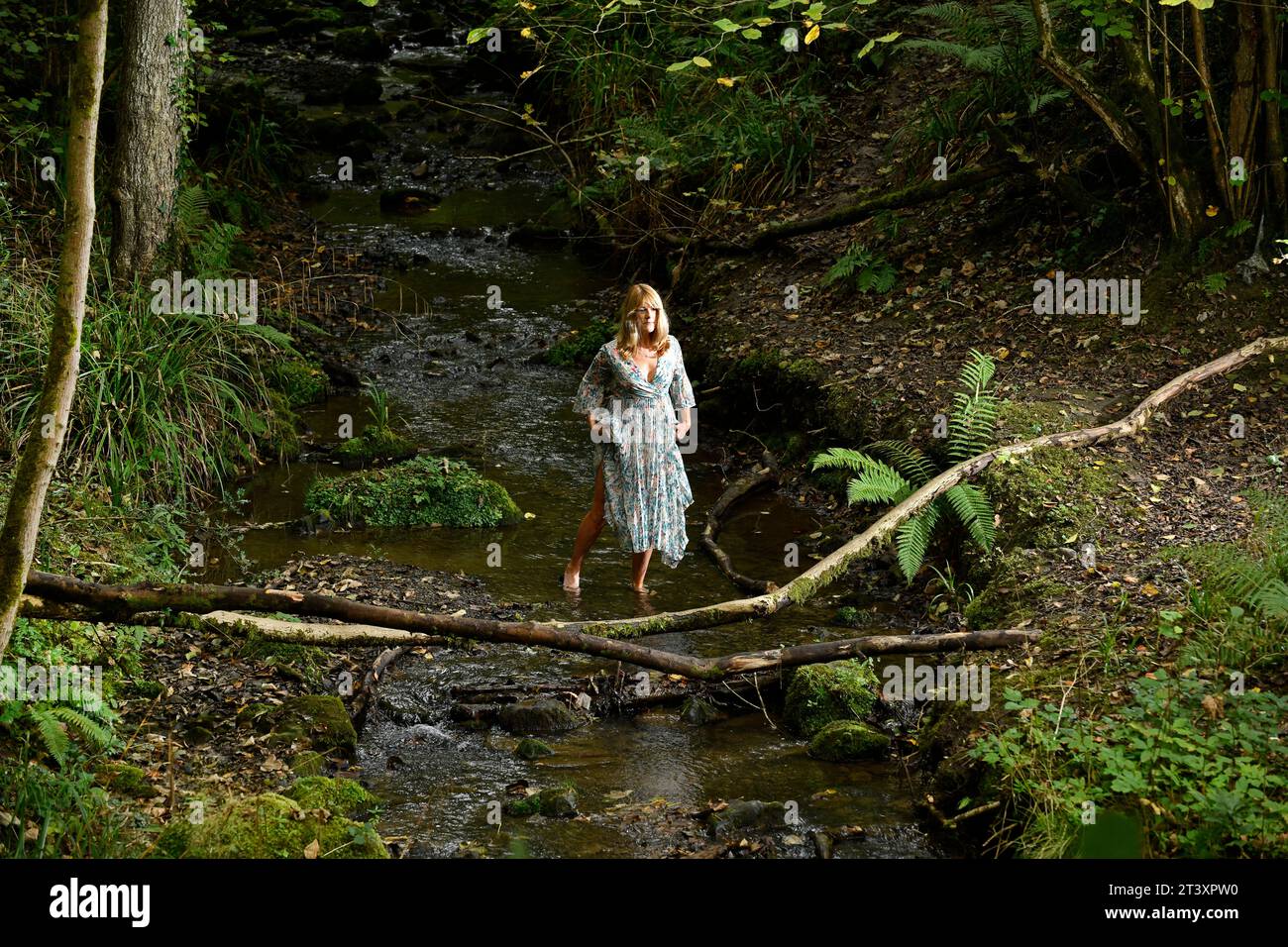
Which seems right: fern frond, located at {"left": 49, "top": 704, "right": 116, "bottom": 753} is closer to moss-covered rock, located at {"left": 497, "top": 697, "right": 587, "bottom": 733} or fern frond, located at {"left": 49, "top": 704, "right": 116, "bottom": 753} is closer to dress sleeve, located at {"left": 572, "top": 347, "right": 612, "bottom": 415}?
moss-covered rock, located at {"left": 497, "top": 697, "right": 587, "bottom": 733}

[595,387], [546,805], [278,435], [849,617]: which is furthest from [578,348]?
[546,805]

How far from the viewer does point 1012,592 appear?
22.3 feet

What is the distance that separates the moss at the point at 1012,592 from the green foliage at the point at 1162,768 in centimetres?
121

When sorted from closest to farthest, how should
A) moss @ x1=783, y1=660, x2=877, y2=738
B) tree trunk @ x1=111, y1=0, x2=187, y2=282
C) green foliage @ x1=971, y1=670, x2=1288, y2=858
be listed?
1. green foliage @ x1=971, y1=670, x2=1288, y2=858
2. moss @ x1=783, y1=660, x2=877, y2=738
3. tree trunk @ x1=111, y1=0, x2=187, y2=282

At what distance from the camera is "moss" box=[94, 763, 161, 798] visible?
4980 mm

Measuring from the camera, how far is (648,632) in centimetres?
591

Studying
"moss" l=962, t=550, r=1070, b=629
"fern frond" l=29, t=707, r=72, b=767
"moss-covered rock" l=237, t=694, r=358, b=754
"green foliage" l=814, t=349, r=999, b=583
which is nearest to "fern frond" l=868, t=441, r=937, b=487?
"green foliage" l=814, t=349, r=999, b=583

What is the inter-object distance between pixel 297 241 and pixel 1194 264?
9.68 m

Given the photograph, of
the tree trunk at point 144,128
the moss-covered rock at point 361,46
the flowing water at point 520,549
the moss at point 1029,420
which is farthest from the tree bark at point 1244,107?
the moss-covered rock at point 361,46

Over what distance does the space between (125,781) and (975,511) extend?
5.10 m

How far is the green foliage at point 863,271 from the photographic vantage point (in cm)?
1090

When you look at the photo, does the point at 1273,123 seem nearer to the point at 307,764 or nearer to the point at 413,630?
the point at 413,630

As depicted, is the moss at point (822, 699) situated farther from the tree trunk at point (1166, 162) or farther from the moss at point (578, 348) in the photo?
the moss at point (578, 348)

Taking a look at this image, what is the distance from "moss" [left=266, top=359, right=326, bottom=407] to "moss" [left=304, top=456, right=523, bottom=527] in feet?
6.52
